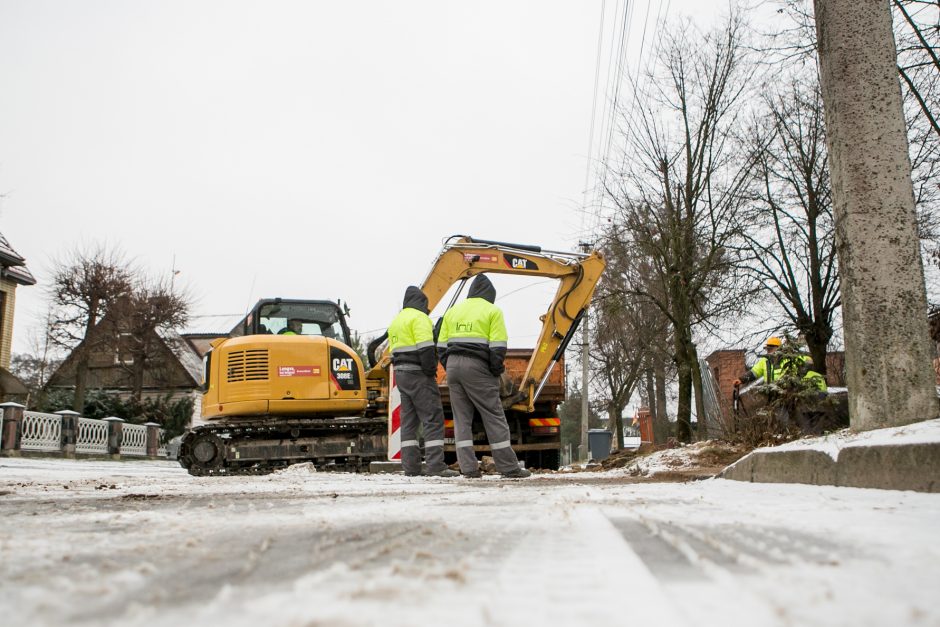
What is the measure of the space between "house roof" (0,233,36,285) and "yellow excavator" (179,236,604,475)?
19.6 meters

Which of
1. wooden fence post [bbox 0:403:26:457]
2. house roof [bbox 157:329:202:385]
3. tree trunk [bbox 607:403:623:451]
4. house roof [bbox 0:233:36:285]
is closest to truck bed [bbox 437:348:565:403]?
wooden fence post [bbox 0:403:26:457]

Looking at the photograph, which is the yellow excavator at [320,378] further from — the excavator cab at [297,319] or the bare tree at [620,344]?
the bare tree at [620,344]

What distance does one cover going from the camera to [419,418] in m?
9.75

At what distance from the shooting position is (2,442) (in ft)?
71.6

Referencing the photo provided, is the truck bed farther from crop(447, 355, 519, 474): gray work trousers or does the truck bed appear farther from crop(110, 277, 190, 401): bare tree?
crop(110, 277, 190, 401): bare tree

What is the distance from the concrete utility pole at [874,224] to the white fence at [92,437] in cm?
2510

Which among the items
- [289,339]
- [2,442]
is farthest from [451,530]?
[2,442]

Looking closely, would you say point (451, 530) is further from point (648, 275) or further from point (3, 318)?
point (3, 318)

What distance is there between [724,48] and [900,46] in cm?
472

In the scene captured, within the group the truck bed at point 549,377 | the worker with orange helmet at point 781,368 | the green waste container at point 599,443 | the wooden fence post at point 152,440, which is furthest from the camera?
the green waste container at point 599,443

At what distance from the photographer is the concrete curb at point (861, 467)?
3.70 metres

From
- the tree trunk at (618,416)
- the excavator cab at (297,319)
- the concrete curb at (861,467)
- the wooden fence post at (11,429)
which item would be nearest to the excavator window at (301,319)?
the excavator cab at (297,319)

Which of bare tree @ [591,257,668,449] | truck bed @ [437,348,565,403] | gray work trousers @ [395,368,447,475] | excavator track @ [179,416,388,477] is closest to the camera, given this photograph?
gray work trousers @ [395,368,447,475]

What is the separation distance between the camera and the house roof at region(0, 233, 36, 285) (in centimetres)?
2917
